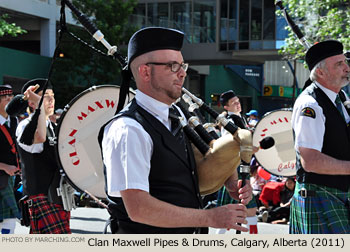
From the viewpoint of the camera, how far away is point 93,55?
71.6 feet

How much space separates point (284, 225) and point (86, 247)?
688 cm

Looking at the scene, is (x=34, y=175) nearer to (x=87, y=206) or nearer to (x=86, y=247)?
(x=86, y=247)

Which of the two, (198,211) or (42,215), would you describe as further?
(42,215)

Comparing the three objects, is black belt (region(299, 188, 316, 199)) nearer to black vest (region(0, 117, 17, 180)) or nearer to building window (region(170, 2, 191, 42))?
black vest (region(0, 117, 17, 180))

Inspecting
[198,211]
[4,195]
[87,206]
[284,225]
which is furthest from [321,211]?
[87,206]

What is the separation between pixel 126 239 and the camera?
249 cm

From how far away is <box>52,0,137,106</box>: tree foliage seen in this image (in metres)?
21.5

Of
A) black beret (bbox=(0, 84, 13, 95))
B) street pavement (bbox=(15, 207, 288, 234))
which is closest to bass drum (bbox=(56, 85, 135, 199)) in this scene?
black beret (bbox=(0, 84, 13, 95))

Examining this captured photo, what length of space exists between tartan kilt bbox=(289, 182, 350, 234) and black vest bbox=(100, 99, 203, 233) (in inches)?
55.1

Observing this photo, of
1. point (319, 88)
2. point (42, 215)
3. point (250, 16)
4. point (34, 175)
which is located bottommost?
point (42, 215)

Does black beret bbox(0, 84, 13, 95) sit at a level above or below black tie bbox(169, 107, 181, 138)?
above

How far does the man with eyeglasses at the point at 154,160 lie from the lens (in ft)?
7.52

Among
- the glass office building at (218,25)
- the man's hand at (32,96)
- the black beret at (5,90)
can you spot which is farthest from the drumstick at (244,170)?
the glass office building at (218,25)

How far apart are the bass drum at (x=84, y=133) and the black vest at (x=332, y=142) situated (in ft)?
5.02
